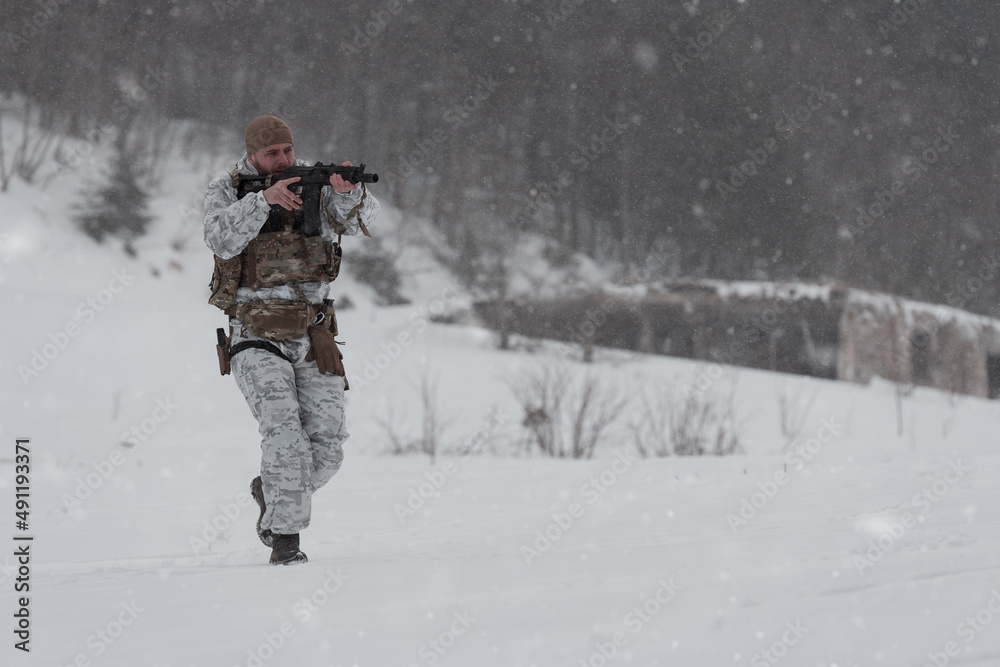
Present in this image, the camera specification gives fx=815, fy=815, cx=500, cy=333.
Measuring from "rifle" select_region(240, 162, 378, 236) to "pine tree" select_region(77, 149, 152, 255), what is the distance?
12741mm

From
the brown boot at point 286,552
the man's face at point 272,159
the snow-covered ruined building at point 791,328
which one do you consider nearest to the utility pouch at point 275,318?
the man's face at point 272,159

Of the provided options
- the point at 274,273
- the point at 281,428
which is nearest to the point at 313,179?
the point at 274,273

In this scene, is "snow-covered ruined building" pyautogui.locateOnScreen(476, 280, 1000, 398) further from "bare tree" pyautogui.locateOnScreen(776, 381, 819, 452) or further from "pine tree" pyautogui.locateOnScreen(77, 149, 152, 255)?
"pine tree" pyautogui.locateOnScreen(77, 149, 152, 255)

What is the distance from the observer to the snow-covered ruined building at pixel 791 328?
15.4m

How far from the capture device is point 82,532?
396 cm

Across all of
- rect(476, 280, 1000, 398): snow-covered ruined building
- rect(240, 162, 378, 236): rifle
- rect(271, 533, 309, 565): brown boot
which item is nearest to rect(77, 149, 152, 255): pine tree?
rect(476, 280, 1000, 398): snow-covered ruined building

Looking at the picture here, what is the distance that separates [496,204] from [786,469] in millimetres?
13499

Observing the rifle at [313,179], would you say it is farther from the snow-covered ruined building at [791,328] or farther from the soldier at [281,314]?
the snow-covered ruined building at [791,328]

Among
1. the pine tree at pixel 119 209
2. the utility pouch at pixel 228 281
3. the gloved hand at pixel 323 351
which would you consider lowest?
the gloved hand at pixel 323 351

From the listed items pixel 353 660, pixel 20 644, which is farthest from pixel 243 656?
pixel 20 644

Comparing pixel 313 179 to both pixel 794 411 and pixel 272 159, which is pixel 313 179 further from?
pixel 794 411

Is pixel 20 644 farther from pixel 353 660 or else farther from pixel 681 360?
pixel 681 360

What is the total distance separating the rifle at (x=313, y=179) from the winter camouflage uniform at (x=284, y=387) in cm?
12

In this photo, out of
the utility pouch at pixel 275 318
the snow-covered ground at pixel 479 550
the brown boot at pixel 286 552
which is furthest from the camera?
the utility pouch at pixel 275 318
